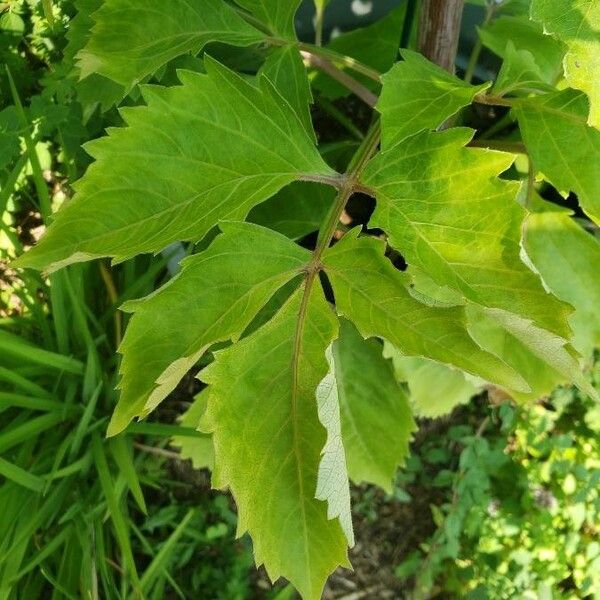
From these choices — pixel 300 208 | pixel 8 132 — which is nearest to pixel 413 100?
pixel 300 208

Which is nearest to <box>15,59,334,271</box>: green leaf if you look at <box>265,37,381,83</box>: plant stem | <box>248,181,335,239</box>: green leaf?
<box>265,37,381,83</box>: plant stem

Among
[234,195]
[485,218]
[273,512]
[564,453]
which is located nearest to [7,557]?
[273,512]

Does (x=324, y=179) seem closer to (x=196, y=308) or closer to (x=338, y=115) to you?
(x=196, y=308)

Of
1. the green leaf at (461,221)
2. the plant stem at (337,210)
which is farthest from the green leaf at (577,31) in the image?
the plant stem at (337,210)

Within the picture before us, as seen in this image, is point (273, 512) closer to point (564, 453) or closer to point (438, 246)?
point (438, 246)

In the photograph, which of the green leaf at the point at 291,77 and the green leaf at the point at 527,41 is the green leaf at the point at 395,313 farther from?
the green leaf at the point at 527,41

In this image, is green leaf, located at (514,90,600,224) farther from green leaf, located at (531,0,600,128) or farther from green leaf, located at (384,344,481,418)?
green leaf, located at (384,344,481,418)
